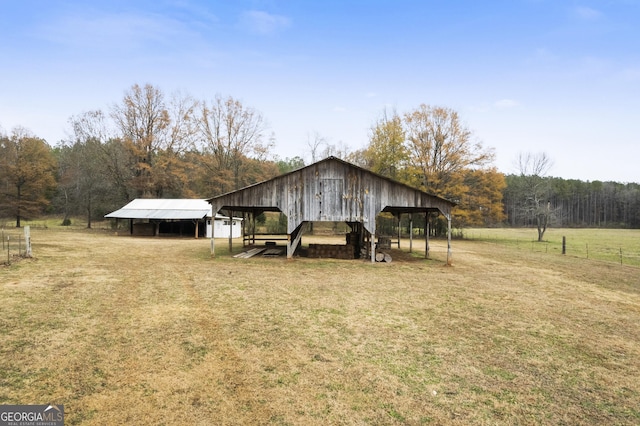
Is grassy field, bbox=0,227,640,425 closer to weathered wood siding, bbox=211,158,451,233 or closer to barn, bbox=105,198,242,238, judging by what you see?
weathered wood siding, bbox=211,158,451,233

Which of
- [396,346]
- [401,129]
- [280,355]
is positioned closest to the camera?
[280,355]

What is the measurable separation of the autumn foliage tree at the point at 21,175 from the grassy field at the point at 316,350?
43956 millimetres

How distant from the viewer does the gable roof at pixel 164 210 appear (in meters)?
33.5

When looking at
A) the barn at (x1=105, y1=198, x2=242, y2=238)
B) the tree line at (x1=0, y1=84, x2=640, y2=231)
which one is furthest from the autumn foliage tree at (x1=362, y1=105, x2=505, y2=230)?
the barn at (x1=105, y1=198, x2=242, y2=238)

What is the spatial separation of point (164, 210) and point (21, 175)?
1040 inches

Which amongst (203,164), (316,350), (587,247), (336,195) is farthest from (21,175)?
(587,247)

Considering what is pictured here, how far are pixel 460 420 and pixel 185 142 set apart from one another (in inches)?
1792

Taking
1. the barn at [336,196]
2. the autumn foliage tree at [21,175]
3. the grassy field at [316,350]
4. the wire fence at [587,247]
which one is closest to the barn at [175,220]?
the barn at [336,196]

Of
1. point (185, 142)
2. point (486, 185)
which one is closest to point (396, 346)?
point (486, 185)

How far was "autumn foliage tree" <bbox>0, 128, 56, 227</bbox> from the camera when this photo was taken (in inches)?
1799

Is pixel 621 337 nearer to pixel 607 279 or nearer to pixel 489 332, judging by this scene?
pixel 489 332

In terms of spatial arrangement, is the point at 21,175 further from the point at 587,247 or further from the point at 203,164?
the point at 587,247

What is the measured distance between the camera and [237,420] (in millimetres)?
4254

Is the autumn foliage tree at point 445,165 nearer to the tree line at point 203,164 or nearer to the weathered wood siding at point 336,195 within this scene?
the tree line at point 203,164
